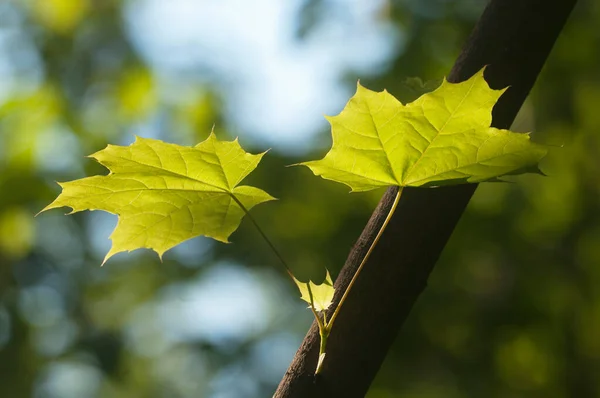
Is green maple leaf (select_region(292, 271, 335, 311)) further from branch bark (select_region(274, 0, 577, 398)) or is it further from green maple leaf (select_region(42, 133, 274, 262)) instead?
green maple leaf (select_region(42, 133, 274, 262))

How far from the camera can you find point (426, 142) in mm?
1058

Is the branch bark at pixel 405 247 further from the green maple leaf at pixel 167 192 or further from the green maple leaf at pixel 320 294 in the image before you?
the green maple leaf at pixel 167 192

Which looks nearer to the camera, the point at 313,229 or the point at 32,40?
the point at 313,229

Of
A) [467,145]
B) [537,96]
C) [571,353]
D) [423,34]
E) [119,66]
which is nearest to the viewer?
[467,145]

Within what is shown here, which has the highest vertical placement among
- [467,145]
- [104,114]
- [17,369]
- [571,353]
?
[467,145]

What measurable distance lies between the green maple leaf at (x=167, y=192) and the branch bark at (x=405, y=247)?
0.24 metres

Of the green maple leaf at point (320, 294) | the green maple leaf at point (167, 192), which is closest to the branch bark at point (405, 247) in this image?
the green maple leaf at point (320, 294)

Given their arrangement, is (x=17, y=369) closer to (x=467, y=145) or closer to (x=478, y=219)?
(x=478, y=219)

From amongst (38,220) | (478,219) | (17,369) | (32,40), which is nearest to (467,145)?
(478,219)

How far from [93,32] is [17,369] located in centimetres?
429

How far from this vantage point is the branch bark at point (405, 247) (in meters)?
1.05

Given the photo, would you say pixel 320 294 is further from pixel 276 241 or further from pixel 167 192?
pixel 276 241

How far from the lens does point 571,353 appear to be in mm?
4637

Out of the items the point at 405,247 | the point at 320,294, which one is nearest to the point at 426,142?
the point at 405,247
